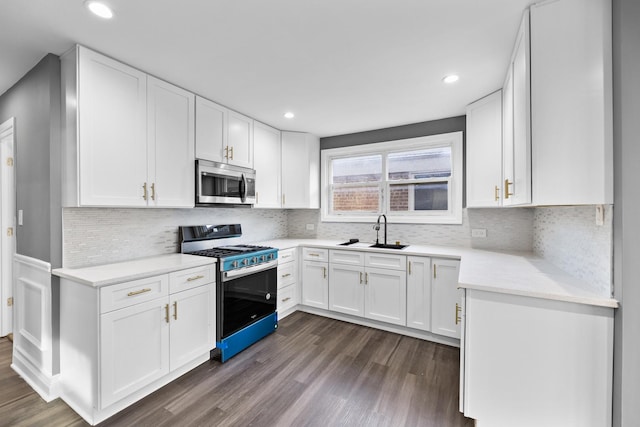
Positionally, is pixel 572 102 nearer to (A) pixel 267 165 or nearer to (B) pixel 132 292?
(B) pixel 132 292

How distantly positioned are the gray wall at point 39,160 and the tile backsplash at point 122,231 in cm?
9

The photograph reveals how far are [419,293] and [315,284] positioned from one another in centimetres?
126

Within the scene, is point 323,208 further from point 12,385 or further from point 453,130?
point 12,385

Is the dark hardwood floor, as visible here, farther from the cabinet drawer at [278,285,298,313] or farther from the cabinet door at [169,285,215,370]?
the cabinet drawer at [278,285,298,313]

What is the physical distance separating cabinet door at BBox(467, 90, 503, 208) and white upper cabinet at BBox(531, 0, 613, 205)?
1.10m

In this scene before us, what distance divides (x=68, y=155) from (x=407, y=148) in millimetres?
3346

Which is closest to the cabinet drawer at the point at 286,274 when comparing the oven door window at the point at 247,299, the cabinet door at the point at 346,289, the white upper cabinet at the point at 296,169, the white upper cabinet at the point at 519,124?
the oven door window at the point at 247,299

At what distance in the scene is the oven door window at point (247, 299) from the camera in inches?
98.0

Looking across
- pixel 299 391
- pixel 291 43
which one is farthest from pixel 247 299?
pixel 291 43

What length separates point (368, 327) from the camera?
3172 mm

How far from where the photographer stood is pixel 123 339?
183 cm

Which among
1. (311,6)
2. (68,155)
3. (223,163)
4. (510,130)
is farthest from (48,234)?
(510,130)

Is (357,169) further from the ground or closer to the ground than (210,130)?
closer to the ground

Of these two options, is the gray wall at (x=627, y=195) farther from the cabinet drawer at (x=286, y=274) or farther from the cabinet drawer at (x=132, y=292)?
A: the cabinet drawer at (x=286, y=274)
